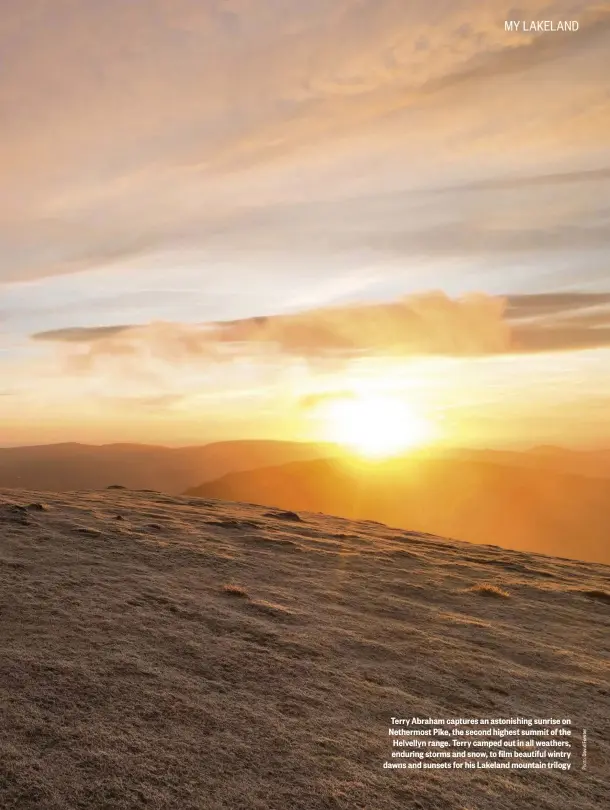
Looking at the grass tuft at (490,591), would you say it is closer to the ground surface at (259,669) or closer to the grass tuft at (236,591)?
the ground surface at (259,669)

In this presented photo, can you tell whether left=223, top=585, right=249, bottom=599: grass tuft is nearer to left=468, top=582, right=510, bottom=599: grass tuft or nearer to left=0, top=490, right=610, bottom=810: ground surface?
left=0, top=490, right=610, bottom=810: ground surface

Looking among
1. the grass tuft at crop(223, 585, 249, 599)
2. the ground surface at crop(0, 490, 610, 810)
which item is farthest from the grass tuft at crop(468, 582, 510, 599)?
the grass tuft at crop(223, 585, 249, 599)

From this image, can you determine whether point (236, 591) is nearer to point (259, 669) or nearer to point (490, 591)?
point (259, 669)

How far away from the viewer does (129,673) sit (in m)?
8.43

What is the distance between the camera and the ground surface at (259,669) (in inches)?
248

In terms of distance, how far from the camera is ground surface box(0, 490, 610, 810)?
6.30m

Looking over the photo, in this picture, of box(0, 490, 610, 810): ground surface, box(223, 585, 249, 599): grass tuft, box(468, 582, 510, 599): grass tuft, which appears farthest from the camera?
box(468, 582, 510, 599): grass tuft

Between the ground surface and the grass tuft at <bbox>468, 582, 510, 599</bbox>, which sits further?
the grass tuft at <bbox>468, 582, 510, 599</bbox>

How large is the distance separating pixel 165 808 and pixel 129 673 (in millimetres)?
3060

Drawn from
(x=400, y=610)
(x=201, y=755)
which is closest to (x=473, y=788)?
(x=201, y=755)

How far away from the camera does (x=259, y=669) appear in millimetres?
9172

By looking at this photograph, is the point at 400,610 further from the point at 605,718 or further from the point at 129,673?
the point at 129,673

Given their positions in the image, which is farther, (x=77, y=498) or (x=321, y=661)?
(x=77, y=498)

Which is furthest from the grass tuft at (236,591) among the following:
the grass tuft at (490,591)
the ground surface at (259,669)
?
the grass tuft at (490,591)
